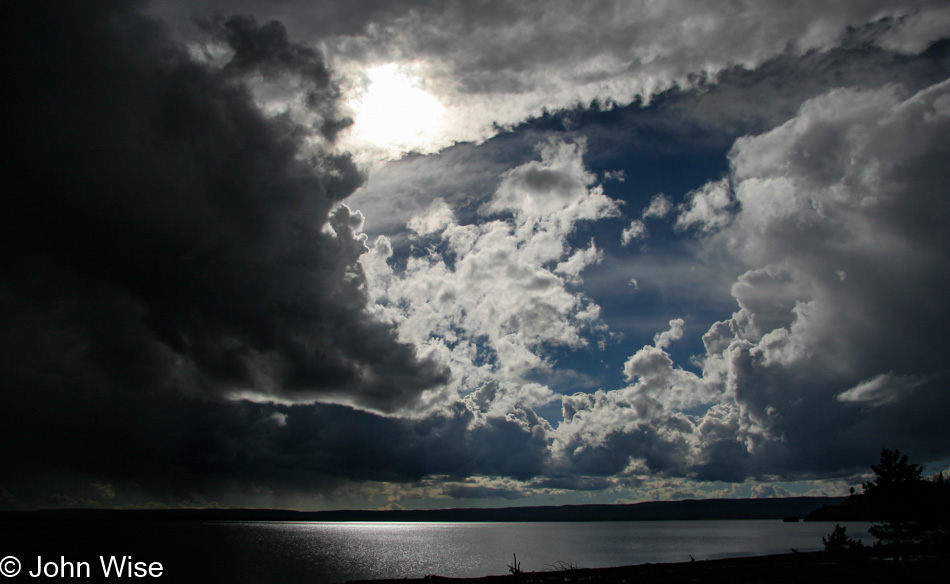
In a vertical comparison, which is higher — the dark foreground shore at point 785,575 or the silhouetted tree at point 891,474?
the silhouetted tree at point 891,474

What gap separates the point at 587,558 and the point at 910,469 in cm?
11044

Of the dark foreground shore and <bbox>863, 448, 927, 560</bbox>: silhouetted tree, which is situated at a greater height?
<bbox>863, 448, 927, 560</bbox>: silhouetted tree

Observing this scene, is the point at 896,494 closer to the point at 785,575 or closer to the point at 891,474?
the point at 891,474

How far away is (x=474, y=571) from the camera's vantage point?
111688 mm

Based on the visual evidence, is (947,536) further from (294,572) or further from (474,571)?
(294,572)

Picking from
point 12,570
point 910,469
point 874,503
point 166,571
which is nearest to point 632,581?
point 874,503

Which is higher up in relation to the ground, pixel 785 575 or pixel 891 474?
pixel 891 474

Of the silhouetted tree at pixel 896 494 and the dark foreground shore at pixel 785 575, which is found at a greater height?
the silhouetted tree at pixel 896 494

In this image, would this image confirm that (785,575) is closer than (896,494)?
No

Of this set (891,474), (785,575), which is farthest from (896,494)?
(785,575)

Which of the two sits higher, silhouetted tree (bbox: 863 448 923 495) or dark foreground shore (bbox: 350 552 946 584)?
silhouetted tree (bbox: 863 448 923 495)

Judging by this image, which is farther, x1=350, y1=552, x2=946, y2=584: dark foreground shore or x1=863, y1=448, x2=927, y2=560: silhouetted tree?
x1=350, y1=552, x2=946, y2=584: dark foreground shore

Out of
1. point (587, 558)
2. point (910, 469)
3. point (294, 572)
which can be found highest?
point (910, 469)

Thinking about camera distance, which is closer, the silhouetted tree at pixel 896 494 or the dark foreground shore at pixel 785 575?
the silhouetted tree at pixel 896 494
